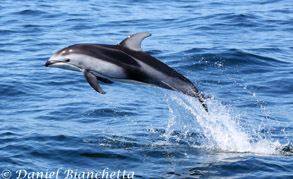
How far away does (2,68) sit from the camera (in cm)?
1474

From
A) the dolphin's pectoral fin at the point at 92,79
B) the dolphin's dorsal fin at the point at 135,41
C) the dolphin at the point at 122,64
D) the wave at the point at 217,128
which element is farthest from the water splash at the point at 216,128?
the dolphin's pectoral fin at the point at 92,79

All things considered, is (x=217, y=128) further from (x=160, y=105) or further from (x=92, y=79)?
(x=92, y=79)

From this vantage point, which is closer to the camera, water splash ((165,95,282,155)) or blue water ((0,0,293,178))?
blue water ((0,0,293,178))

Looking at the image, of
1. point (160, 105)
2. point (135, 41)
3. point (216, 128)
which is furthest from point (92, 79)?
point (160, 105)

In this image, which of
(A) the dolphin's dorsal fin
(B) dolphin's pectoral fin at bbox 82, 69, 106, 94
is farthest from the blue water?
(A) the dolphin's dorsal fin

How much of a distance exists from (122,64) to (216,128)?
3.03m

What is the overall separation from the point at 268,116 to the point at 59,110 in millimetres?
4243

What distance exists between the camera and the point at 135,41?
8.17m

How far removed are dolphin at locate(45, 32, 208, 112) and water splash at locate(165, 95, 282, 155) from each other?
1680mm

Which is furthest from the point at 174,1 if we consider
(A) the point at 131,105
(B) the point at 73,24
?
(A) the point at 131,105

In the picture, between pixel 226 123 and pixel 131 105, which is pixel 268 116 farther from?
pixel 131 105

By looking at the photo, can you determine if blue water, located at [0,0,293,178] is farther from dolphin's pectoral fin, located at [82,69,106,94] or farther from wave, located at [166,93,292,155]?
dolphin's pectoral fin, located at [82,69,106,94]

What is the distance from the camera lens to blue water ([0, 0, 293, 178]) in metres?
8.77

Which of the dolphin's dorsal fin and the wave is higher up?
the dolphin's dorsal fin
